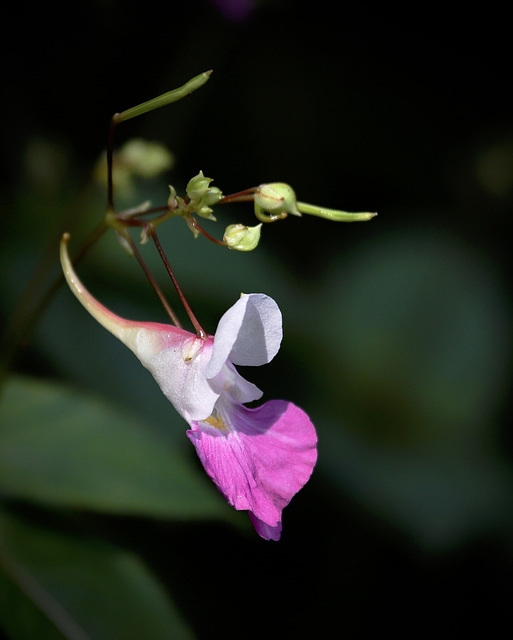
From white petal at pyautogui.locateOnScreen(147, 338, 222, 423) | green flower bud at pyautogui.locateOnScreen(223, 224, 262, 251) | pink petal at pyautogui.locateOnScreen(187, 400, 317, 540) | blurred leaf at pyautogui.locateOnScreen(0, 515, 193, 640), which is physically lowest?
blurred leaf at pyautogui.locateOnScreen(0, 515, 193, 640)

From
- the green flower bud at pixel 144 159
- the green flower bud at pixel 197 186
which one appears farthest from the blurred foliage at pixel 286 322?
the green flower bud at pixel 197 186

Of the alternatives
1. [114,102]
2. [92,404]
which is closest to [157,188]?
[114,102]

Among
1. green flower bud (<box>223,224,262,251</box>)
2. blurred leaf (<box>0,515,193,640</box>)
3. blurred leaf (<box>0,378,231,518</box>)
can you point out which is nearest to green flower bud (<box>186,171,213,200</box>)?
green flower bud (<box>223,224,262,251</box>)

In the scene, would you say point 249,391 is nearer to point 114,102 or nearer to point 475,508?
point 475,508

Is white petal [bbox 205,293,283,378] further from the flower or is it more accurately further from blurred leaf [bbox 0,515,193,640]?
blurred leaf [bbox 0,515,193,640]

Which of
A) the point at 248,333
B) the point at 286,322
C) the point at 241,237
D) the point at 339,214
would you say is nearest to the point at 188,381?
the point at 248,333

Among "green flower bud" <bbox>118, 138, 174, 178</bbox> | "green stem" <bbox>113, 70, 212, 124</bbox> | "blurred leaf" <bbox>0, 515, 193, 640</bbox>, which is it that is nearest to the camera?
"green stem" <bbox>113, 70, 212, 124</bbox>
